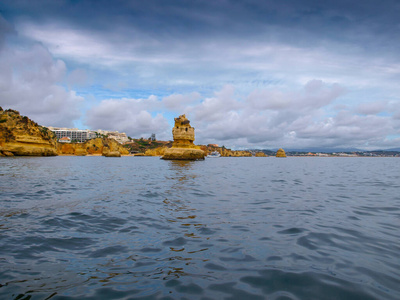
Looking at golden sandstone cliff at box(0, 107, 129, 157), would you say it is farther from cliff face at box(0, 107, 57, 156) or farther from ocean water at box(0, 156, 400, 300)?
ocean water at box(0, 156, 400, 300)

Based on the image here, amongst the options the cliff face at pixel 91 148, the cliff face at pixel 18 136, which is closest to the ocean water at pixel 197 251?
the cliff face at pixel 18 136

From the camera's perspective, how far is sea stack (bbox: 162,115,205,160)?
56281 millimetres

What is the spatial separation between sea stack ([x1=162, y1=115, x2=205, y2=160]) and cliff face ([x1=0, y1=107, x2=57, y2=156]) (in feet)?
117

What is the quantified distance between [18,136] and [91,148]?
2907 inches

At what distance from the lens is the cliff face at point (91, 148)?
11644cm

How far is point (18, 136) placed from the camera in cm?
5575

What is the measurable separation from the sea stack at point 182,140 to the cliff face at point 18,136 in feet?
117

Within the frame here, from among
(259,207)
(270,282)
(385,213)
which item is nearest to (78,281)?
(270,282)

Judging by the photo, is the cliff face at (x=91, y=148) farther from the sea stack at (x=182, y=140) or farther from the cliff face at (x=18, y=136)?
the sea stack at (x=182, y=140)

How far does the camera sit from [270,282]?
145 inches

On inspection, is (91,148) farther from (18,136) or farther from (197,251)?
(197,251)

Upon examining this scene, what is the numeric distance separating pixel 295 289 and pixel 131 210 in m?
6.44

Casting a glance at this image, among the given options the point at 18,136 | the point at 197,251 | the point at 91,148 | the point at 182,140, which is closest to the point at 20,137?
the point at 18,136

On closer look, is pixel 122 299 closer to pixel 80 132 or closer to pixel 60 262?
pixel 60 262
